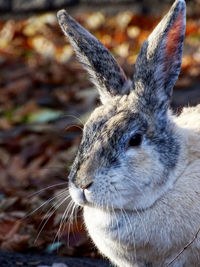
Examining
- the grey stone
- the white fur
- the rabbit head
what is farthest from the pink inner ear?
the grey stone

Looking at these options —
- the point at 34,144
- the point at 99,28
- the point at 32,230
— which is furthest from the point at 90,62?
the point at 99,28

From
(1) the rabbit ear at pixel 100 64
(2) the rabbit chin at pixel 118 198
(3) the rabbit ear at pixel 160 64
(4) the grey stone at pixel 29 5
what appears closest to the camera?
(2) the rabbit chin at pixel 118 198

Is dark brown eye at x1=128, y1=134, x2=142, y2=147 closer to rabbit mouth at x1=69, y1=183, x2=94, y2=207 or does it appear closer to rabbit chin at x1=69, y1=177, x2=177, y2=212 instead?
rabbit chin at x1=69, y1=177, x2=177, y2=212

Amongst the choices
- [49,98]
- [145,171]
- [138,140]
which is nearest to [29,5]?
[49,98]

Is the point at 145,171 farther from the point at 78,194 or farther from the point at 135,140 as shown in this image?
the point at 78,194

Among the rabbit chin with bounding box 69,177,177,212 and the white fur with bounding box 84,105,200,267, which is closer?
the rabbit chin with bounding box 69,177,177,212

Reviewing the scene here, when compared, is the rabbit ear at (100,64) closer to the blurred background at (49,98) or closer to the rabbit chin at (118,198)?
the blurred background at (49,98)

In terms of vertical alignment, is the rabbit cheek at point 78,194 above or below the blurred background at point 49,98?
below

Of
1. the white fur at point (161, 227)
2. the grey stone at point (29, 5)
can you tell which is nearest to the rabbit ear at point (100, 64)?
the white fur at point (161, 227)
